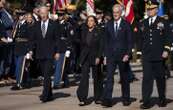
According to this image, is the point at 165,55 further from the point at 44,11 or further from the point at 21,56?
the point at 21,56

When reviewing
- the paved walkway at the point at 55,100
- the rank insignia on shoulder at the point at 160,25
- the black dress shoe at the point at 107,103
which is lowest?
the paved walkway at the point at 55,100

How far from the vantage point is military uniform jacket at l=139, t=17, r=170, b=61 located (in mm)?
13320

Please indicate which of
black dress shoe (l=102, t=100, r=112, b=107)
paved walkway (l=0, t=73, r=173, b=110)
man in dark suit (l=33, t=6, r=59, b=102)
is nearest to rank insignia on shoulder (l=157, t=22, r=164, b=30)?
paved walkway (l=0, t=73, r=173, b=110)

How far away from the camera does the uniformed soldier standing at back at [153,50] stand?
13320 millimetres

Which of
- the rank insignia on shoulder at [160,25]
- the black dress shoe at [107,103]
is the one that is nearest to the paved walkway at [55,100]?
the black dress shoe at [107,103]

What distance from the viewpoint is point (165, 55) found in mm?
13273

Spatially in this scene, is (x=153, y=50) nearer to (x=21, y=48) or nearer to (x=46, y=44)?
(x=46, y=44)

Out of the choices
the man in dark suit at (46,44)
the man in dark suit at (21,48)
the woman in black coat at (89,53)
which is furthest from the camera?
the man in dark suit at (21,48)

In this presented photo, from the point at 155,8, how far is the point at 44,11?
237 centimetres

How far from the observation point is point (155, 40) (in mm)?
13375

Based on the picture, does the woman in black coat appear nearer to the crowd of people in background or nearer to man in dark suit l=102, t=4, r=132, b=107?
the crowd of people in background

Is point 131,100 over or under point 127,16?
under

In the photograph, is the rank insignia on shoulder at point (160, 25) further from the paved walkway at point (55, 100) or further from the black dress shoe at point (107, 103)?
the black dress shoe at point (107, 103)

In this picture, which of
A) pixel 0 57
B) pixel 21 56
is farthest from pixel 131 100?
pixel 0 57
